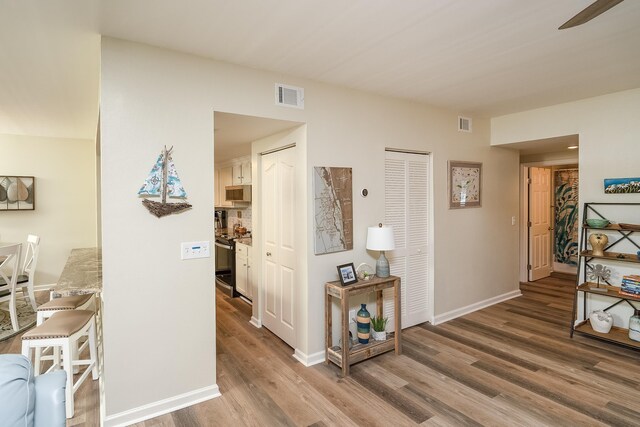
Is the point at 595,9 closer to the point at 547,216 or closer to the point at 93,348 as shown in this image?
the point at 93,348

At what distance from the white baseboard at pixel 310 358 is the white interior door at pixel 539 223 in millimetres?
4767

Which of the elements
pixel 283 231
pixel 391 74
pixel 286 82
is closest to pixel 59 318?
pixel 283 231

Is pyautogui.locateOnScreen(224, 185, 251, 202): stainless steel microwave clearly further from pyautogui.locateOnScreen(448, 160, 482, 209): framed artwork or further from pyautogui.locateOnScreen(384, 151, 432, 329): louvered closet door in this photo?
pyautogui.locateOnScreen(448, 160, 482, 209): framed artwork

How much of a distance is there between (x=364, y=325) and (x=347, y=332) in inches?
13.3

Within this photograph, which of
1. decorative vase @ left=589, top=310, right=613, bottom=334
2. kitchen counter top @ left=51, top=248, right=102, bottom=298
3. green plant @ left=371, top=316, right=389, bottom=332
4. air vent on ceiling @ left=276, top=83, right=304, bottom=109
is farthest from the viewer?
decorative vase @ left=589, top=310, right=613, bottom=334

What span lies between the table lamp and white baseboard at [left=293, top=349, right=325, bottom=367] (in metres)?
0.93

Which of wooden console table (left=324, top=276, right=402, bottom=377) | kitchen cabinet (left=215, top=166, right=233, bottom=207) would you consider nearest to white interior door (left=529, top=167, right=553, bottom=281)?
wooden console table (left=324, top=276, right=402, bottom=377)

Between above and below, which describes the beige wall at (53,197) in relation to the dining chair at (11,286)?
above

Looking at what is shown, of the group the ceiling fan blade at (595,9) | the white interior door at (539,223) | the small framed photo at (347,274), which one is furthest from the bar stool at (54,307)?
the white interior door at (539,223)

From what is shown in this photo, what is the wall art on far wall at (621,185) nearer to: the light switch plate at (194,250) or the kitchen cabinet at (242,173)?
the light switch plate at (194,250)

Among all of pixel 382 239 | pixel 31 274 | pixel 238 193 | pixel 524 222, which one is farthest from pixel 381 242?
pixel 31 274

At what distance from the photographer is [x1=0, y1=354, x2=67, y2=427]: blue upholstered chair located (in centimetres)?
113

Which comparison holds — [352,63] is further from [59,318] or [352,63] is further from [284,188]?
[59,318]

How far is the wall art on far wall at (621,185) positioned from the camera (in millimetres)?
3450
